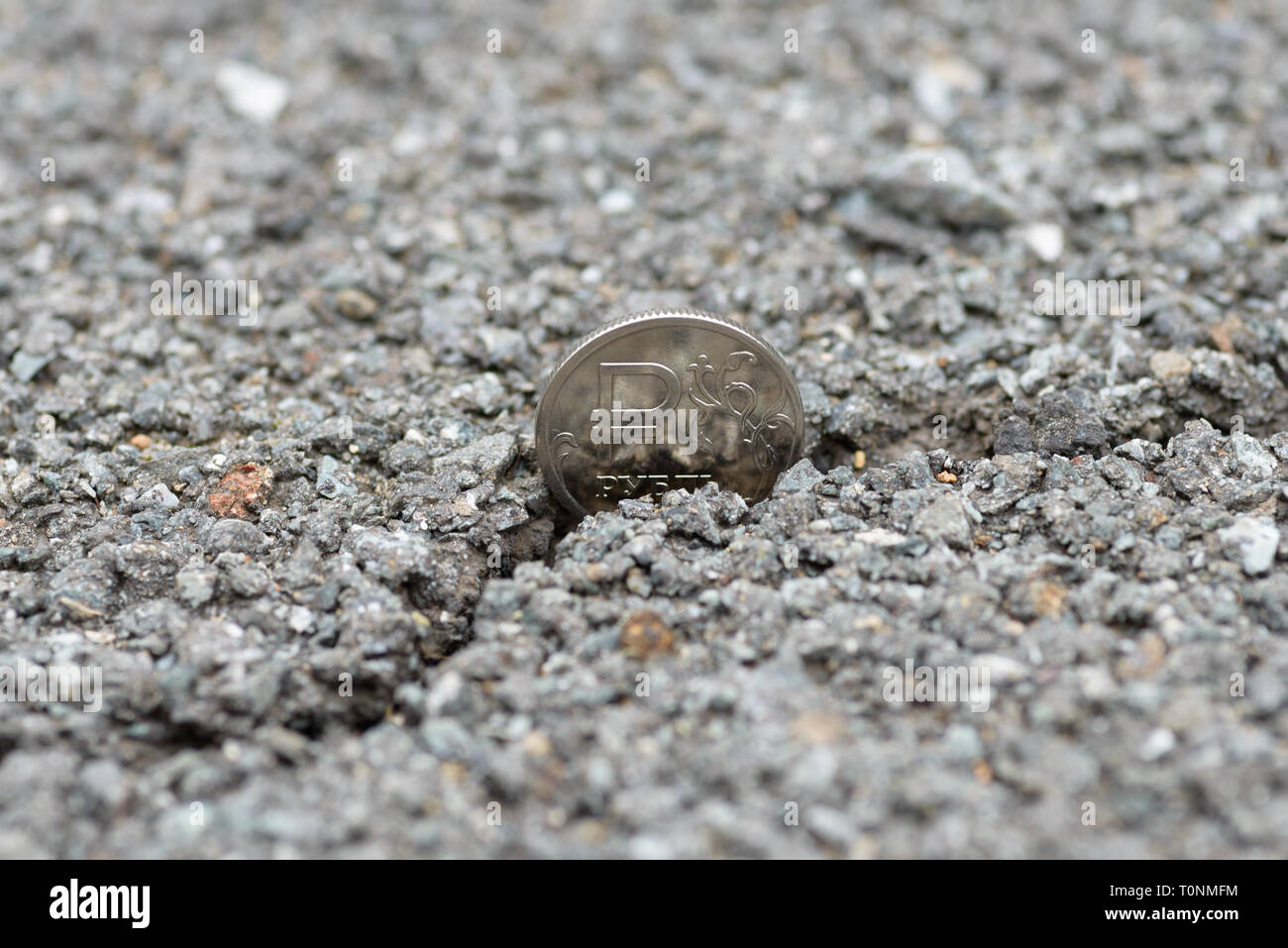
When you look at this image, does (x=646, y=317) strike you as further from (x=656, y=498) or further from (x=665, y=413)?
(x=656, y=498)

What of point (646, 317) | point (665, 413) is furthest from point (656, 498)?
point (646, 317)

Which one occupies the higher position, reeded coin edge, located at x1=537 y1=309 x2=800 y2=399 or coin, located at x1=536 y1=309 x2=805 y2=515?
reeded coin edge, located at x1=537 y1=309 x2=800 y2=399

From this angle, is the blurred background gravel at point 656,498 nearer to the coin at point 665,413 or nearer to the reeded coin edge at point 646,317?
the coin at point 665,413

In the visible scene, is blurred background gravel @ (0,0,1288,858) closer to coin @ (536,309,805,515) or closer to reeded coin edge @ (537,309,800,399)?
coin @ (536,309,805,515)

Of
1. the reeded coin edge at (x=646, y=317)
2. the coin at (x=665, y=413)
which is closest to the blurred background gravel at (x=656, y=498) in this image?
the coin at (x=665, y=413)

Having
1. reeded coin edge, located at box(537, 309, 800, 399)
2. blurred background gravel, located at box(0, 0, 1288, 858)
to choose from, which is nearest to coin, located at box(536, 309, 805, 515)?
reeded coin edge, located at box(537, 309, 800, 399)
